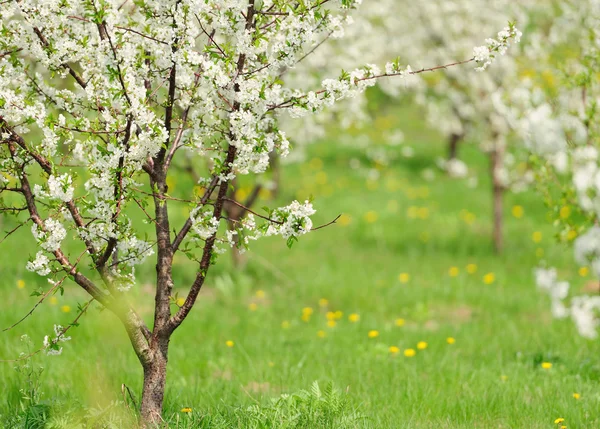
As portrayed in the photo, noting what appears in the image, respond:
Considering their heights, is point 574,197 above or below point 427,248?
below

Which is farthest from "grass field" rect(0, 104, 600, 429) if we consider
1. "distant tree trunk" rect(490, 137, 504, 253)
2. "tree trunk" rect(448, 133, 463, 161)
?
"tree trunk" rect(448, 133, 463, 161)

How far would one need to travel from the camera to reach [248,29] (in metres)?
3.30

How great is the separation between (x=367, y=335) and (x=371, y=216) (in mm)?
5675

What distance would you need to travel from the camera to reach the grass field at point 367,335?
14.4 feet

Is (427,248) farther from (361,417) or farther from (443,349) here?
(361,417)

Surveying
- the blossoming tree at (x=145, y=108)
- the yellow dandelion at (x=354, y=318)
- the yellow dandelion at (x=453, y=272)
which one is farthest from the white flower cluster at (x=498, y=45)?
the yellow dandelion at (x=453, y=272)

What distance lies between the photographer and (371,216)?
12078mm

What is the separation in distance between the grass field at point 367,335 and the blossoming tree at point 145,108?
901mm

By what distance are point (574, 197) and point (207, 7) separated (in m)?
3.62

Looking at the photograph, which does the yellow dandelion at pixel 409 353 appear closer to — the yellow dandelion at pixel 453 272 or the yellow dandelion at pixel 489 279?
the yellow dandelion at pixel 489 279

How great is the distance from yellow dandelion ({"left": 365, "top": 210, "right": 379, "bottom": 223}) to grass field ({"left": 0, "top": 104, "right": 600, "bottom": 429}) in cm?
2

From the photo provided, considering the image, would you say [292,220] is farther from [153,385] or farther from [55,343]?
[55,343]

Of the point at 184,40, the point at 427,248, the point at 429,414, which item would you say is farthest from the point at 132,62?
the point at 427,248

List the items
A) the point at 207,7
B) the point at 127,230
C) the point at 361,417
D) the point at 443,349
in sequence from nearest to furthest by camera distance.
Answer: the point at 207,7
the point at 127,230
the point at 361,417
the point at 443,349
